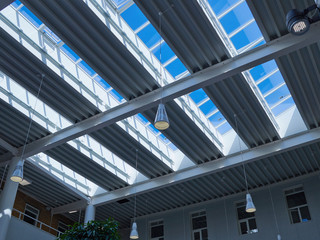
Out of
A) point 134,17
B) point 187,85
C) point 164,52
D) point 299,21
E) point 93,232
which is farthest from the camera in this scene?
point 164,52

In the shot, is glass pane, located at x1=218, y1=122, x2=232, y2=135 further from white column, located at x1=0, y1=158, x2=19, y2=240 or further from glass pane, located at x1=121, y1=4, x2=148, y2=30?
white column, located at x1=0, y1=158, x2=19, y2=240

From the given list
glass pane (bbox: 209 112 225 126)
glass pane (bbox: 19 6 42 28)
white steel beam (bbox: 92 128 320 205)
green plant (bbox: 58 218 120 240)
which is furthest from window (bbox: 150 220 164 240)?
glass pane (bbox: 19 6 42 28)

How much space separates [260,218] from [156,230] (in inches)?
219

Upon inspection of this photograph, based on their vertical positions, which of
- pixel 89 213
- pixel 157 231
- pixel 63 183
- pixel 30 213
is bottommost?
pixel 157 231

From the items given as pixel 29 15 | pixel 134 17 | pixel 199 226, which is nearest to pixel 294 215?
pixel 199 226

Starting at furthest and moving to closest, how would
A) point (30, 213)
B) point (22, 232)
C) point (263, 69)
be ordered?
point (30, 213) < point (22, 232) < point (263, 69)

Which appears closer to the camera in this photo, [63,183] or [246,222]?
[63,183]

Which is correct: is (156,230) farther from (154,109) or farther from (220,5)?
(220,5)

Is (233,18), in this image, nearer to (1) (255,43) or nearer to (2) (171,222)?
(1) (255,43)

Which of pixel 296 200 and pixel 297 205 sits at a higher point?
pixel 296 200

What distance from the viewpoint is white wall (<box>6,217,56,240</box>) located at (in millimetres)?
12959

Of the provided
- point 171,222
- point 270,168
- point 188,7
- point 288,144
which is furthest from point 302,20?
point 171,222

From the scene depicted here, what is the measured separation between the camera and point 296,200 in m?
15.5

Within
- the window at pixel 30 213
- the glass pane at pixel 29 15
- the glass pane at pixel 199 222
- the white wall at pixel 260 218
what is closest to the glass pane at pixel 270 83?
the white wall at pixel 260 218
